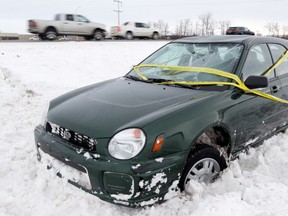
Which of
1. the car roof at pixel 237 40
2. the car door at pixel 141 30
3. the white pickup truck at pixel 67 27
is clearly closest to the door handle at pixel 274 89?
the car roof at pixel 237 40

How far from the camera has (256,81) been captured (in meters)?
3.19

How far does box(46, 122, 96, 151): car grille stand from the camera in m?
2.62

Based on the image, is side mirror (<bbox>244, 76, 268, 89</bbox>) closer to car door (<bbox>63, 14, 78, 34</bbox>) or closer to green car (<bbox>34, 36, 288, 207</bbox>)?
green car (<bbox>34, 36, 288, 207</bbox>)

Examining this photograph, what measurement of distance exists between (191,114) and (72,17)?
1722 cm

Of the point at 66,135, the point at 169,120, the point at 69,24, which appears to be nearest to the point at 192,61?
the point at 169,120

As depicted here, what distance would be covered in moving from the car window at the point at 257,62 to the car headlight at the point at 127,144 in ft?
5.18

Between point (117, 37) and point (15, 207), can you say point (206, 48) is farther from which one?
point (117, 37)

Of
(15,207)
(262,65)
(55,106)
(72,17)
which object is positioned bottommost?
(15,207)

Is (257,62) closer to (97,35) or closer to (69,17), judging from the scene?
(69,17)

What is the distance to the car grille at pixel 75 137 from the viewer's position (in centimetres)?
262

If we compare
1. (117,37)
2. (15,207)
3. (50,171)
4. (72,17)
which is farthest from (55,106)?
(117,37)

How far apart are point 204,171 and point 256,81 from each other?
1106 mm

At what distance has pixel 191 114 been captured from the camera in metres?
2.74

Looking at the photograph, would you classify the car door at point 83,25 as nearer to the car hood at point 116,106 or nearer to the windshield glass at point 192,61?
the windshield glass at point 192,61
